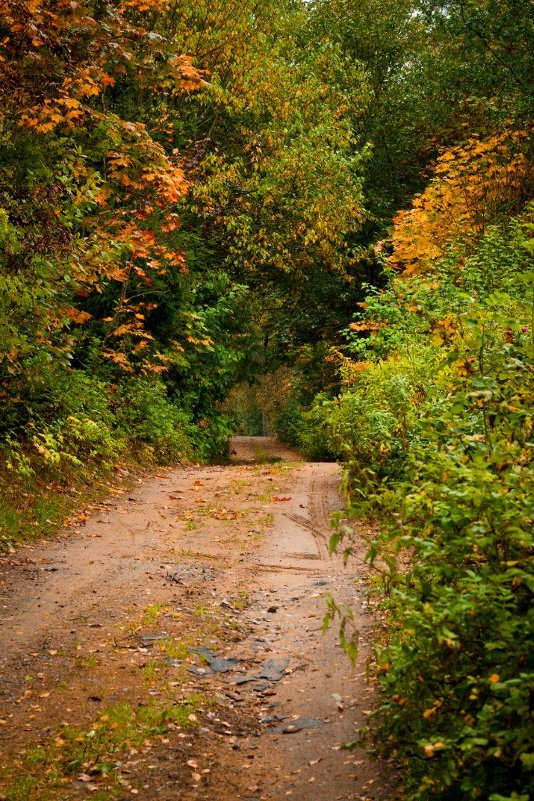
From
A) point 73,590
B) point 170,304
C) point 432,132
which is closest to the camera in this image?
point 73,590

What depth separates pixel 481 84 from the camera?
68.9 feet

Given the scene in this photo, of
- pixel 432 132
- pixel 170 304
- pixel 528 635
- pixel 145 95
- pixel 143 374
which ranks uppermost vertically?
pixel 432 132

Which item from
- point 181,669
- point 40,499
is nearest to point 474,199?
point 40,499

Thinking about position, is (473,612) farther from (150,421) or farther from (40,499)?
(150,421)

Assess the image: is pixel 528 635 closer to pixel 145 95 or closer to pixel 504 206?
pixel 504 206

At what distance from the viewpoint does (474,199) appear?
53.5 feet

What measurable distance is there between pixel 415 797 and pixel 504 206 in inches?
573

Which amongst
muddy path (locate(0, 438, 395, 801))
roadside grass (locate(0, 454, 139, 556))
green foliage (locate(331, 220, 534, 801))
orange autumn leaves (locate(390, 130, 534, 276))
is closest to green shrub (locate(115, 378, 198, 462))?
roadside grass (locate(0, 454, 139, 556))

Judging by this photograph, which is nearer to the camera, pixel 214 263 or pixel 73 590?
pixel 73 590

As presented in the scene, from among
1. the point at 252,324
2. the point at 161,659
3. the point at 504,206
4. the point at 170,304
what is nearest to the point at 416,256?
the point at 504,206

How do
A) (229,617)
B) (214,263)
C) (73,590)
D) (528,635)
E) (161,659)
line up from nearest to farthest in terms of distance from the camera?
1. (528,635)
2. (161,659)
3. (229,617)
4. (73,590)
5. (214,263)

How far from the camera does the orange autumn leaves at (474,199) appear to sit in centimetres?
1591

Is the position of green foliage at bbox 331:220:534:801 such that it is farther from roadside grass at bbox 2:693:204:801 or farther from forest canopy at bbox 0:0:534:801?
roadside grass at bbox 2:693:204:801

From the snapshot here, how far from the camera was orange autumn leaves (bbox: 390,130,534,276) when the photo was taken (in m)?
15.9
